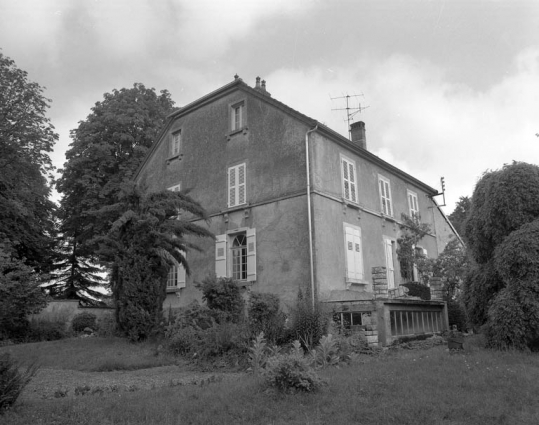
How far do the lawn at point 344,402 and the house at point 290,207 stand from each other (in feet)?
18.0

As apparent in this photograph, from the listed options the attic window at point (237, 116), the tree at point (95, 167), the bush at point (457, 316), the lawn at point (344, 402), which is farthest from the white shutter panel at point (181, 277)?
the lawn at point (344, 402)

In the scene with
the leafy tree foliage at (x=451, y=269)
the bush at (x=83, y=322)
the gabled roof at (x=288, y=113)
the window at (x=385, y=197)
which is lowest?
the bush at (x=83, y=322)

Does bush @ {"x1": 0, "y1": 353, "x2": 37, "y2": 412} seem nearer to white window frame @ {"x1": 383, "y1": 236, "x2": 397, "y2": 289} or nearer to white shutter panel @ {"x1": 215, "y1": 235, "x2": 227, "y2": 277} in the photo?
white shutter panel @ {"x1": 215, "y1": 235, "x2": 227, "y2": 277}

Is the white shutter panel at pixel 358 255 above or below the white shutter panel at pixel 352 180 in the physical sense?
below

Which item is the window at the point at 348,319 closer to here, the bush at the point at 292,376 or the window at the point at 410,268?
the bush at the point at 292,376

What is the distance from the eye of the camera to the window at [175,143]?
71.7 ft

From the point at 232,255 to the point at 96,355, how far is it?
6994 mm

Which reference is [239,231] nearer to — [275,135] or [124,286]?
[275,135]

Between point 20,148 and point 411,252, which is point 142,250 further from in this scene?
point 411,252

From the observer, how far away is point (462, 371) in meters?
7.71

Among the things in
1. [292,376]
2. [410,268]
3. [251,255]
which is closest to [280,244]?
[251,255]

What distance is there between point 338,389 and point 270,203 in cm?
1059

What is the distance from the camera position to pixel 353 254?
56.2ft

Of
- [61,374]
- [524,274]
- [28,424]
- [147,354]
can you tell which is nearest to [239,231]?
[147,354]
